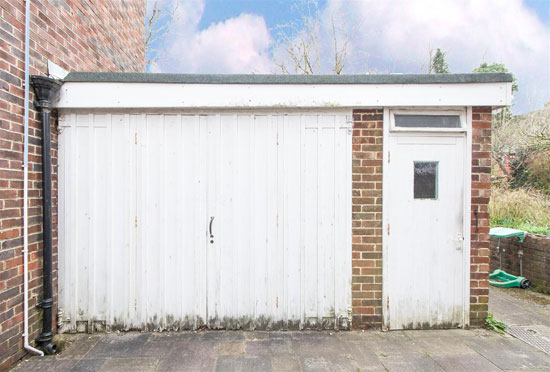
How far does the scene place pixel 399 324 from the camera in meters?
3.50

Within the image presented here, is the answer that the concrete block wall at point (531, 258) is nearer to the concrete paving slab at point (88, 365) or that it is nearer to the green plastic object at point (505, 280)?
the green plastic object at point (505, 280)

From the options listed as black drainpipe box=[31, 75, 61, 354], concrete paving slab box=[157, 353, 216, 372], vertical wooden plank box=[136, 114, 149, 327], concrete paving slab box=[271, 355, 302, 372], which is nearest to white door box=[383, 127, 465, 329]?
concrete paving slab box=[271, 355, 302, 372]

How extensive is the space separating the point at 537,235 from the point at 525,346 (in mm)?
2826

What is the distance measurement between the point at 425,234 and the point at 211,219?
2608 mm

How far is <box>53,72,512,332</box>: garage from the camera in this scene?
342 centimetres

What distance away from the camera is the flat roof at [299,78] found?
3.33m

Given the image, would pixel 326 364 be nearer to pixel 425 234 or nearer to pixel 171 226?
pixel 425 234

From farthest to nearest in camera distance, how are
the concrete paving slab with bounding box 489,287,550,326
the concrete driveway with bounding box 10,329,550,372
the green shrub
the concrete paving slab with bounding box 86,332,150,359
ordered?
the green shrub, the concrete paving slab with bounding box 489,287,550,326, the concrete paving slab with bounding box 86,332,150,359, the concrete driveway with bounding box 10,329,550,372

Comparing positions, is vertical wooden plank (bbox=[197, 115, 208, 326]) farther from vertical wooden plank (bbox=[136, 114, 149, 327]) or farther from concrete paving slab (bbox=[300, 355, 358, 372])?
concrete paving slab (bbox=[300, 355, 358, 372])

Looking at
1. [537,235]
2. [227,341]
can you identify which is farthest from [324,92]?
[537,235]

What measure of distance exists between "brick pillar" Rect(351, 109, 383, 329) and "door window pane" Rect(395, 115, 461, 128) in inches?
16.2

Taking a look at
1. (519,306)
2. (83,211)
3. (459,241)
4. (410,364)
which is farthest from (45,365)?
(519,306)

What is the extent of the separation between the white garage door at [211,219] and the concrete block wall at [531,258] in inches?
154

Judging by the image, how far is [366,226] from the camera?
351 centimetres
